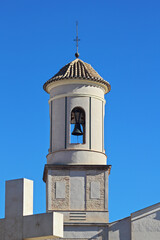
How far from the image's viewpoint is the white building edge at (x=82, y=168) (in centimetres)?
2602

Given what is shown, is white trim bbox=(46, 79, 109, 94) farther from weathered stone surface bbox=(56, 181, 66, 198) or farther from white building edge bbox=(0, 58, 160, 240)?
weathered stone surface bbox=(56, 181, 66, 198)

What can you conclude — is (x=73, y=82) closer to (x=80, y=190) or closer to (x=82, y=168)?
(x=82, y=168)

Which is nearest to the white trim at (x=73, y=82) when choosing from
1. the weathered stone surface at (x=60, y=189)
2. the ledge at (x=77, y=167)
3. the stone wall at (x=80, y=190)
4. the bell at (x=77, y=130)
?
the bell at (x=77, y=130)

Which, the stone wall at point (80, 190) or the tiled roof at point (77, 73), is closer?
the stone wall at point (80, 190)

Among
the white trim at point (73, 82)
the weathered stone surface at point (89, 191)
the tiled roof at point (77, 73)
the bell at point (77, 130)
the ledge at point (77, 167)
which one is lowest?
the weathered stone surface at point (89, 191)

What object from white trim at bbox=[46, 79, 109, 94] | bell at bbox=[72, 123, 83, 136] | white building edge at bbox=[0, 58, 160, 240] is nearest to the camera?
white building edge at bbox=[0, 58, 160, 240]


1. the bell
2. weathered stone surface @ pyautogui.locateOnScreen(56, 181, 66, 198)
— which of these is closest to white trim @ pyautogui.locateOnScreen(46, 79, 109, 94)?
the bell

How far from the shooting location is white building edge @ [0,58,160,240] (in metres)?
26.0

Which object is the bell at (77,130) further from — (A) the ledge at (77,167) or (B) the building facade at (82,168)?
(A) the ledge at (77,167)

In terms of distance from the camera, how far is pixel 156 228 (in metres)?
26.1

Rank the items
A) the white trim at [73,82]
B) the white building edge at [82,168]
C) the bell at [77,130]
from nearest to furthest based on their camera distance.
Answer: the white building edge at [82,168] → the bell at [77,130] → the white trim at [73,82]

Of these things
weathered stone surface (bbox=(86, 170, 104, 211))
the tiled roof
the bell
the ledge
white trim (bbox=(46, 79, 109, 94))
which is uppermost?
the tiled roof

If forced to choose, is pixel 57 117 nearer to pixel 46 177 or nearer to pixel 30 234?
pixel 46 177

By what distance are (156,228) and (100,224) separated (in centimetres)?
225
